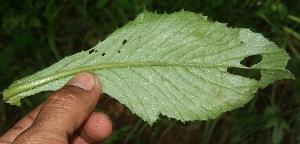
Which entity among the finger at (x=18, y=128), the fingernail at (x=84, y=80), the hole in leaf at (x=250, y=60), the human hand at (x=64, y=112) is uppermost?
the fingernail at (x=84, y=80)

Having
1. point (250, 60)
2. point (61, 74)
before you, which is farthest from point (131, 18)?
point (61, 74)

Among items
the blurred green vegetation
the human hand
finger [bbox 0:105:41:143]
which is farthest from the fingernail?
the blurred green vegetation

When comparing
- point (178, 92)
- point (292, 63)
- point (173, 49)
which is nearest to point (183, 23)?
point (173, 49)

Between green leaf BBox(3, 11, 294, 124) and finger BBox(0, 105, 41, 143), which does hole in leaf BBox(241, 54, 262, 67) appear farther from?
finger BBox(0, 105, 41, 143)

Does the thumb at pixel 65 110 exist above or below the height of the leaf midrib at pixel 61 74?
below

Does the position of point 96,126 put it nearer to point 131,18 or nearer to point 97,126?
point 97,126

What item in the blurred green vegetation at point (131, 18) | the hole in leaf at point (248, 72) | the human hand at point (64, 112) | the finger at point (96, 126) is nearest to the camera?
the human hand at point (64, 112)

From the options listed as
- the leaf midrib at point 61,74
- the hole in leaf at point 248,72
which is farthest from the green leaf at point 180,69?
the hole in leaf at point 248,72

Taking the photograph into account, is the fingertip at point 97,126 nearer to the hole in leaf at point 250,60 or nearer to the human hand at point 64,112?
the human hand at point 64,112
